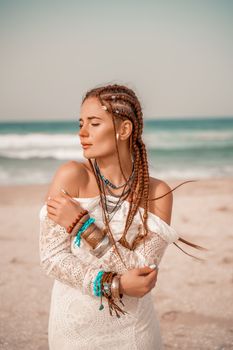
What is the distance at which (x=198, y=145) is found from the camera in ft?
105

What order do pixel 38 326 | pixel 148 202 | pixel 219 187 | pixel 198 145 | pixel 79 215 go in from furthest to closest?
pixel 198 145, pixel 219 187, pixel 38 326, pixel 148 202, pixel 79 215

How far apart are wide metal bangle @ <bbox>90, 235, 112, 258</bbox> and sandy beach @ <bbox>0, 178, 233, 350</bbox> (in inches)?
92.0

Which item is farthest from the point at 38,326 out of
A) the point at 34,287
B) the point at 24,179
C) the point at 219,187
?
the point at 24,179

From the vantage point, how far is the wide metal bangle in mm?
2240

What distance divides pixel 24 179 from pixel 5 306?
13.3 m

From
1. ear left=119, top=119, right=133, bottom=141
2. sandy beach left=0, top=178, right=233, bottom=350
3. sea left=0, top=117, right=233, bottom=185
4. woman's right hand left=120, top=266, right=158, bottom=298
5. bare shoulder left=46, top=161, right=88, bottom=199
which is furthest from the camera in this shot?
sea left=0, top=117, right=233, bottom=185

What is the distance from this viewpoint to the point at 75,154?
26.8 metres

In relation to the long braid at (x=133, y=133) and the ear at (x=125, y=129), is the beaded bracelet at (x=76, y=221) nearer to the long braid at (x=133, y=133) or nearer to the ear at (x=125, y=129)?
the long braid at (x=133, y=133)

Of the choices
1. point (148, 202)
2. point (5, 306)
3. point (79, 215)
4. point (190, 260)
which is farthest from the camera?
point (190, 260)

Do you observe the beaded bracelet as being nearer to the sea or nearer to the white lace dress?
the white lace dress

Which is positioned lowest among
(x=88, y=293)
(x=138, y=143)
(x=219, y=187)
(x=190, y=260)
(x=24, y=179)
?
(x=24, y=179)

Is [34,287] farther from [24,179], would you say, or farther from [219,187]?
[24,179]

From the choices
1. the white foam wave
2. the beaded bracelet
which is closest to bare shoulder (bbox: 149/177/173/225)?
the beaded bracelet

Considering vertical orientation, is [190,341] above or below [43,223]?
below
